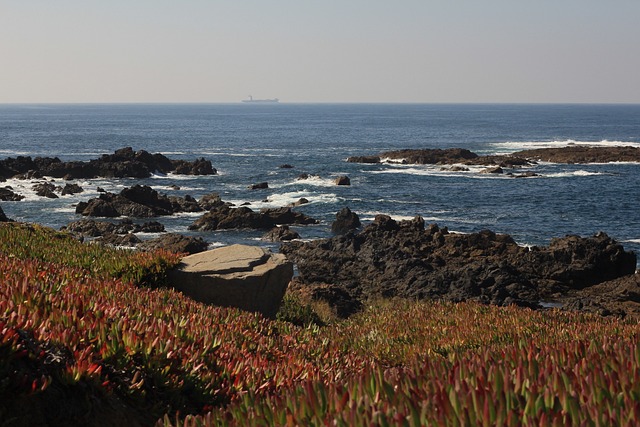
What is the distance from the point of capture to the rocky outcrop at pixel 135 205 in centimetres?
5097

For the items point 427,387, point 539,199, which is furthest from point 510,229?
point 427,387

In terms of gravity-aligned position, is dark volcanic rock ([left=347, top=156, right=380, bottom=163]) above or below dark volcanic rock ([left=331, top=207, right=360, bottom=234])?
below

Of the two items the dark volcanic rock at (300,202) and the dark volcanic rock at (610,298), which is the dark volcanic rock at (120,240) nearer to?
the dark volcanic rock at (300,202)

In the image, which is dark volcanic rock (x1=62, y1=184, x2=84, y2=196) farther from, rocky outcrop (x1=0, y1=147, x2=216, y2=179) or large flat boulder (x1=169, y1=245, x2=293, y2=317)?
large flat boulder (x1=169, y1=245, x2=293, y2=317)

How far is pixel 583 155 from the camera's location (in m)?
91.5

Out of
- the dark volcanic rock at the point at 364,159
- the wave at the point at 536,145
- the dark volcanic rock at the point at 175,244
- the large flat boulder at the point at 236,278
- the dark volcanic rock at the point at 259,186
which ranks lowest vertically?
the wave at the point at 536,145

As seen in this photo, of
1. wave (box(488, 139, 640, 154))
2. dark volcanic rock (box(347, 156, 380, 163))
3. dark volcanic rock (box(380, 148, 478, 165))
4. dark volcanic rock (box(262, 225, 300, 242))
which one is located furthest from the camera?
wave (box(488, 139, 640, 154))

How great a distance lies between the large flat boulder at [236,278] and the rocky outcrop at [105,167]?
196 ft

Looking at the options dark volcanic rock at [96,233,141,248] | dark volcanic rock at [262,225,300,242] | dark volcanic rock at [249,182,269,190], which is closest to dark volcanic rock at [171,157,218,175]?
dark volcanic rock at [249,182,269,190]

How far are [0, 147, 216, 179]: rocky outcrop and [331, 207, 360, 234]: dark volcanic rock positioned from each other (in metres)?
32.6

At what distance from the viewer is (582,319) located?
43.9ft

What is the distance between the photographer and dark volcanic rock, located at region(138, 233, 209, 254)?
37650 millimetres

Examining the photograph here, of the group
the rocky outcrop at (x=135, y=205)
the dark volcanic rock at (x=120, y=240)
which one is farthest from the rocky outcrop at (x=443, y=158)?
the dark volcanic rock at (x=120, y=240)

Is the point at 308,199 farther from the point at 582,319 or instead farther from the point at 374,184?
the point at 582,319
